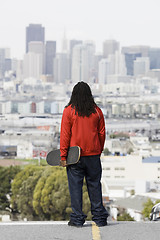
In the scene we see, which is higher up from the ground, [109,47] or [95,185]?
[109,47]

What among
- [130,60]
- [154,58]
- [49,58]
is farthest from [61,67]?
[154,58]

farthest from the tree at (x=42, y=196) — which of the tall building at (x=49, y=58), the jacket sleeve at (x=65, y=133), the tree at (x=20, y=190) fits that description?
the tall building at (x=49, y=58)

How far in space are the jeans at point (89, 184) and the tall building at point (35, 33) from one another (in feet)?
191

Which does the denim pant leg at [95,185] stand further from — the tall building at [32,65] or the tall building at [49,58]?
the tall building at [49,58]

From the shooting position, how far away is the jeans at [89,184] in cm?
236

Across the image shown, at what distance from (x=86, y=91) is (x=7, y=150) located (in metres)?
31.6

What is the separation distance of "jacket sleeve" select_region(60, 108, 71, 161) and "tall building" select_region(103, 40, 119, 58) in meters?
58.9

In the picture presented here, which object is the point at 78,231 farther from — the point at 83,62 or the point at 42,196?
the point at 83,62

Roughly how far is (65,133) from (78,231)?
14.2 inches

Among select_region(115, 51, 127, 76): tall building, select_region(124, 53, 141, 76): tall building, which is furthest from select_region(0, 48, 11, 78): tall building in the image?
select_region(124, 53, 141, 76): tall building

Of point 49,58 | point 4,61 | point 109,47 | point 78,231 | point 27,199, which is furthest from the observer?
point 109,47

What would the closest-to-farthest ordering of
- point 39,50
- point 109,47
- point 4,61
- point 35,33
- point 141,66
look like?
point 4,61, point 141,66, point 39,50, point 35,33, point 109,47

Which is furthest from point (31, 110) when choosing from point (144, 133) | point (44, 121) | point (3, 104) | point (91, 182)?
point (91, 182)

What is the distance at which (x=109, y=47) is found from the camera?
6159 cm
